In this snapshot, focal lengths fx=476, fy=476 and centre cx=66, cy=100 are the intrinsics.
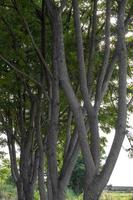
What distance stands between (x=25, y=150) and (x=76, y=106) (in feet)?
17.9

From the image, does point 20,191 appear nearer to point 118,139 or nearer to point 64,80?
point 64,80

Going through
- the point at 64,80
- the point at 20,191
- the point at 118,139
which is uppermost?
the point at 64,80

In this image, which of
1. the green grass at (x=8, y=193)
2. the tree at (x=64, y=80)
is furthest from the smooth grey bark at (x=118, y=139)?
the green grass at (x=8, y=193)

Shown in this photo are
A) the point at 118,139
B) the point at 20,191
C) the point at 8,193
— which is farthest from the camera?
the point at 8,193

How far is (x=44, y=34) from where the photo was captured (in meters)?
9.50

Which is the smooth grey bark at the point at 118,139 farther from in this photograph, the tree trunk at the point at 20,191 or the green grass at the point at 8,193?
the green grass at the point at 8,193

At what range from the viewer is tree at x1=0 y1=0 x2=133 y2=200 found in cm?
697

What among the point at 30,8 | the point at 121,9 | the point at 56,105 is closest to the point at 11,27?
the point at 30,8

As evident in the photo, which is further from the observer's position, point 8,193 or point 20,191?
point 8,193

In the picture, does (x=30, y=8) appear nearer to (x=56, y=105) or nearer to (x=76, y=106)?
(x=56, y=105)

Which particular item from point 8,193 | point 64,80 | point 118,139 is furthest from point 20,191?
point 8,193

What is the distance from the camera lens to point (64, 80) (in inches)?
289

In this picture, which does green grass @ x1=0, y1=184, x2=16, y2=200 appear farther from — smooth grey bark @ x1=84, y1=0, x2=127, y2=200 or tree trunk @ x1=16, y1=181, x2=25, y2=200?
smooth grey bark @ x1=84, y1=0, x2=127, y2=200

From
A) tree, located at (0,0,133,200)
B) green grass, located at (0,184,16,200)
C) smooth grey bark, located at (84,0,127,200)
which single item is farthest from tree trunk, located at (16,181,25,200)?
green grass, located at (0,184,16,200)
